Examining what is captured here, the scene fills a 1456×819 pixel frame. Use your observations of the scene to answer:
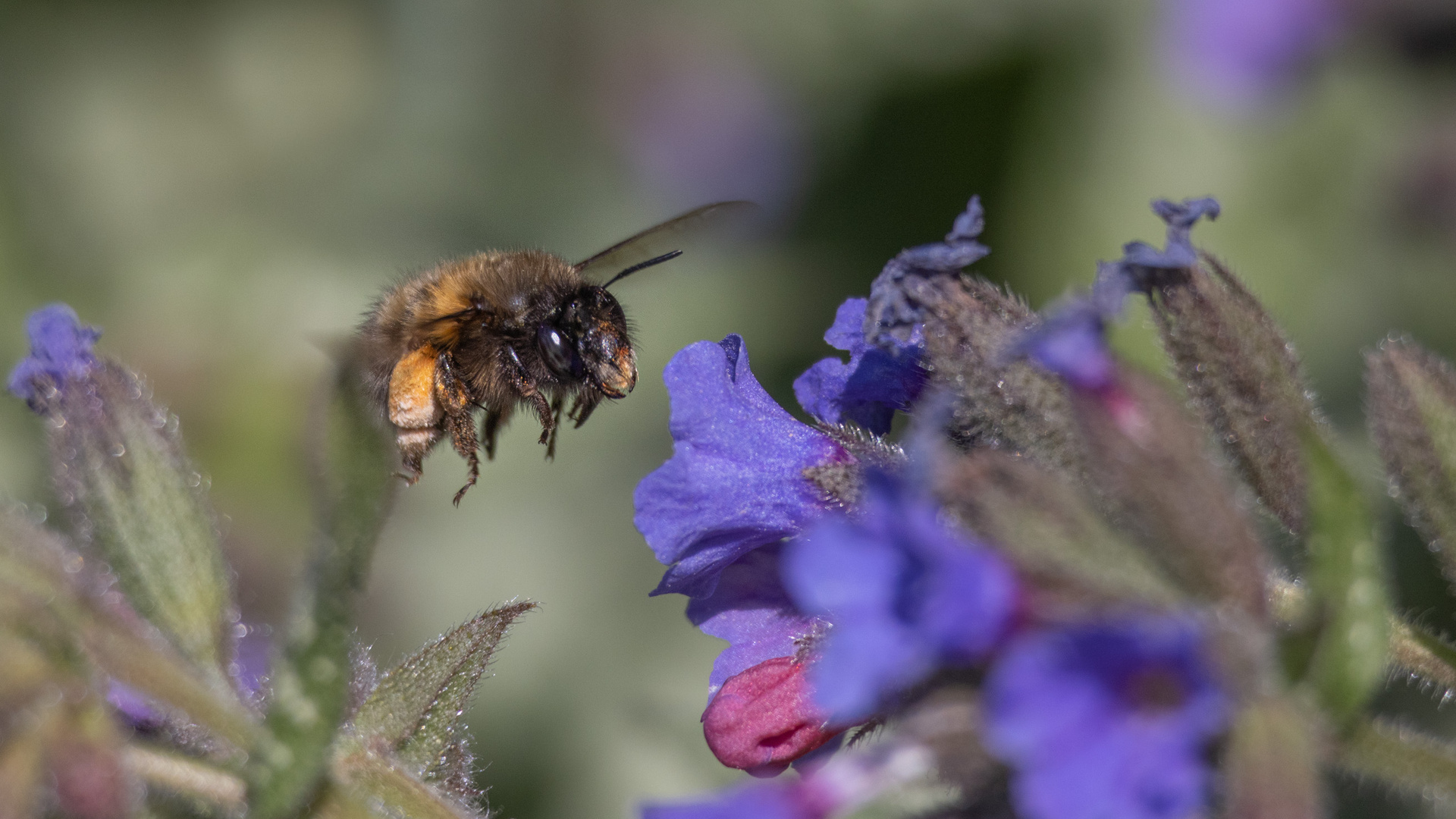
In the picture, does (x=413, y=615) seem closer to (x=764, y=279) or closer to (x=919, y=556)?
(x=764, y=279)

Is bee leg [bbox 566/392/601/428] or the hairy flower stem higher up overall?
bee leg [bbox 566/392/601/428]

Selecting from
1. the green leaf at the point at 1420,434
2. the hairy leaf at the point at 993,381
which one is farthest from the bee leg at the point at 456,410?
A: the green leaf at the point at 1420,434

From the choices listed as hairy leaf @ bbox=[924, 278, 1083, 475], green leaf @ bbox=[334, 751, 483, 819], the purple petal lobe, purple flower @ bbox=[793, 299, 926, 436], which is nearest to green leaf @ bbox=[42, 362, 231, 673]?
green leaf @ bbox=[334, 751, 483, 819]

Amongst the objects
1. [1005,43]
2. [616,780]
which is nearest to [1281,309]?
[1005,43]

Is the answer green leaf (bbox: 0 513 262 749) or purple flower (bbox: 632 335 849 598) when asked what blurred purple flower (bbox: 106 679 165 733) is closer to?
green leaf (bbox: 0 513 262 749)

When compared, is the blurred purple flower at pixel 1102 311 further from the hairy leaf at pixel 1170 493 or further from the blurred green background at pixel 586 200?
the blurred green background at pixel 586 200

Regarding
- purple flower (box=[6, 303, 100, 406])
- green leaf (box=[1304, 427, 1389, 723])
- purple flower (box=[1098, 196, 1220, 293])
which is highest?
purple flower (box=[6, 303, 100, 406])

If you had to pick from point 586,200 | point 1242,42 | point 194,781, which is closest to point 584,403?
point 194,781
